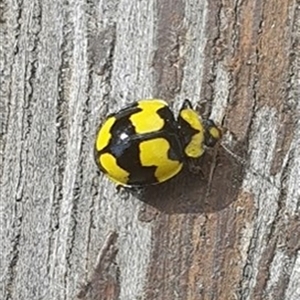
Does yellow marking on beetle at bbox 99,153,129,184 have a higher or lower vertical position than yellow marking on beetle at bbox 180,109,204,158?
lower

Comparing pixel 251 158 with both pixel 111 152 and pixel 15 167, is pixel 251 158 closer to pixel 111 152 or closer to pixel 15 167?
pixel 111 152

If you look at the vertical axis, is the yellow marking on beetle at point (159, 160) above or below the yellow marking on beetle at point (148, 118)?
below

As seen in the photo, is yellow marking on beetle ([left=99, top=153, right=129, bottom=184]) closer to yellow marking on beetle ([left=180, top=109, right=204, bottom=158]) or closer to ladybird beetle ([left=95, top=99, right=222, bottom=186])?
ladybird beetle ([left=95, top=99, right=222, bottom=186])

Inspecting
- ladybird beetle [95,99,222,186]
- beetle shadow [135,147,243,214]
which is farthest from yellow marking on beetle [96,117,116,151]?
beetle shadow [135,147,243,214]

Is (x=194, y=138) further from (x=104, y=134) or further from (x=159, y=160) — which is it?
(x=104, y=134)

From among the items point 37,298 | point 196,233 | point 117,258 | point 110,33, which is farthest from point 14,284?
point 110,33

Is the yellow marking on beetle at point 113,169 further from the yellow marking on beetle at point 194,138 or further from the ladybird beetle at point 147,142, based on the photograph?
the yellow marking on beetle at point 194,138

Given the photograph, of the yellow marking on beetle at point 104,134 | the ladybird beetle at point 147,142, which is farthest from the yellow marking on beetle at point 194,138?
the yellow marking on beetle at point 104,134
